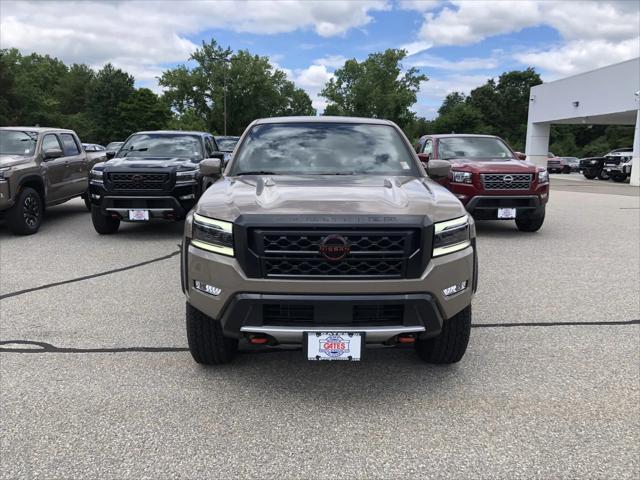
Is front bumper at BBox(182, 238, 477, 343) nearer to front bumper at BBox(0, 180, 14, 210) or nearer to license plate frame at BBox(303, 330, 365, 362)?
license plate frame at BBox(303, 330, 365, 362)

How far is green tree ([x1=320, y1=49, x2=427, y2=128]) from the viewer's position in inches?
3339

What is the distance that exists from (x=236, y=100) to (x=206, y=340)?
76881mm

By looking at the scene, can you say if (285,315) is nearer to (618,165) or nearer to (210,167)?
(210,167)

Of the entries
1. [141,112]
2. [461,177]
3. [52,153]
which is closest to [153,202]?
[52,153]

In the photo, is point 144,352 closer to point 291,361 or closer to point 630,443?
point 291,361

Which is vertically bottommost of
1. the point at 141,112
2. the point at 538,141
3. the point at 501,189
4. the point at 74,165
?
the point at 501,189

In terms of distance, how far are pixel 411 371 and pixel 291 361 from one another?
0.86 metres

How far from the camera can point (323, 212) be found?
10.3 feet

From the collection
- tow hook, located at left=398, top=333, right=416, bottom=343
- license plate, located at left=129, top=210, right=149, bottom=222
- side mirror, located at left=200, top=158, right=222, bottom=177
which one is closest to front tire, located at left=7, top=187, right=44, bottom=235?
license plate, located at left=129, top=210, right=149, bottom=222

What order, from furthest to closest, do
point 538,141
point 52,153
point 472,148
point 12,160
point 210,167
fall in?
point 538,141 < point 472,148 < point 52,153 < point 12,160 < point 210,167

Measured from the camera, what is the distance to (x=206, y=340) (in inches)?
141

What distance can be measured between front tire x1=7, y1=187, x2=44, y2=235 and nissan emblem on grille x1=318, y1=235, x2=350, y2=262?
7.44m

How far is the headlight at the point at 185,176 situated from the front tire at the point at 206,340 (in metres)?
5.19

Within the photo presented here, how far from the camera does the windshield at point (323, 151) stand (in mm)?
4387
